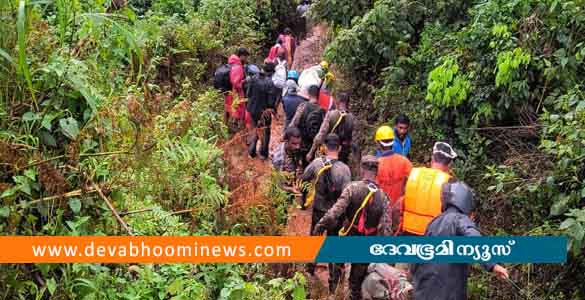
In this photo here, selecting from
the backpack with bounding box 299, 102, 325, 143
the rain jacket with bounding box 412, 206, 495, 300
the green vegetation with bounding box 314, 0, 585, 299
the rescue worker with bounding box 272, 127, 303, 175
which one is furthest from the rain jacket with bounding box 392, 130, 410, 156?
the rain jacket with bounding box 412, 206, 495, 300

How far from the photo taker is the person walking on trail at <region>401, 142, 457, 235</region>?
6164 mm

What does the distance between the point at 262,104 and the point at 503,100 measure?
390 centimetres

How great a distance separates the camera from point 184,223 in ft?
21.6

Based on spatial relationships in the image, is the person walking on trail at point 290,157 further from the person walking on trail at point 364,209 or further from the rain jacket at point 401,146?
the person walking on trail at point 364,209

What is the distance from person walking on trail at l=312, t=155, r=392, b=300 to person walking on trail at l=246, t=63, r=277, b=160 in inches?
167

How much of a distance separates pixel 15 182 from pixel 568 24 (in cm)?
581

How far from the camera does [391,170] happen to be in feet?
23.9

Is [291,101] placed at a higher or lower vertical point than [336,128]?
higher

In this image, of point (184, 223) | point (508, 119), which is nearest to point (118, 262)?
point (184, 223)

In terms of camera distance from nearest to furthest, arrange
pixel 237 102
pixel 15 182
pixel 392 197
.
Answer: pixel 15 182, pixel 392 197, pixel 237 102

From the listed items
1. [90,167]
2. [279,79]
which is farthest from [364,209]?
[279,79]

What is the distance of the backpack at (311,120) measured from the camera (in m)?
9.31

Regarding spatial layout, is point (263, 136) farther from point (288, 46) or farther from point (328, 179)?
point (288, 46)

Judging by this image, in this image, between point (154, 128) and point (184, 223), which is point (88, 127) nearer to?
point (154, 128)
